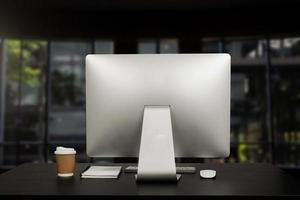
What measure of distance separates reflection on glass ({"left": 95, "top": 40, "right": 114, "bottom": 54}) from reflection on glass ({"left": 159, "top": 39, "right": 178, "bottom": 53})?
70 cm

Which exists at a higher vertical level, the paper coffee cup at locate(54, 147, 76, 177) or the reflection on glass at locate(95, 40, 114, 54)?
the reflection on glass at locate(95, 40, 114, 54)

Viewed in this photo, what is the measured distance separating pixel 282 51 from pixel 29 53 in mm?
3921

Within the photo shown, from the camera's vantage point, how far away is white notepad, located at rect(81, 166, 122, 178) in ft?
4.99

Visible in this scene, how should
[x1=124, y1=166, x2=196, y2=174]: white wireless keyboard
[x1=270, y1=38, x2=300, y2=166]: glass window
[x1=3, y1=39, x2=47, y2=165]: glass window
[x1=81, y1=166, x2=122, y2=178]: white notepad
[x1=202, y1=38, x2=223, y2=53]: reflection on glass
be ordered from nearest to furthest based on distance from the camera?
[x1=81, y1=166, x2=122, y2=178]: white notepad → [x1=124, y1=166, x2=196, y2=174]: white wireless keyboard → [x1=202, y1=38, x2=223, y2=53]: reflection on glass → [x1=270, y1=38, x2=300, y2=166]: glass window → [x1=3, y1=39, x2=47, y2=165]: glass window

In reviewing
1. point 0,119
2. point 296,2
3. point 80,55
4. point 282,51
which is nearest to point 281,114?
point 282,51

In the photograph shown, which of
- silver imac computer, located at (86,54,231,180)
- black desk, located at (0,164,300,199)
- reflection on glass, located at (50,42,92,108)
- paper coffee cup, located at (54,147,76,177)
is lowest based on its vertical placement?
black desk, located at (0,164,300,199)

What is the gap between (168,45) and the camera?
16.8 feet

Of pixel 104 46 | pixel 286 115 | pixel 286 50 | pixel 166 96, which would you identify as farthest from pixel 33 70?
pixel 166 96

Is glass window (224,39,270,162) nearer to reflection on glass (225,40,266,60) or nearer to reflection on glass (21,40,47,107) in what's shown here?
reflection on glass (225,40,266,60)

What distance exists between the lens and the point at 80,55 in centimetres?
564

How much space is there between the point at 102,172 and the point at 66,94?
441cm

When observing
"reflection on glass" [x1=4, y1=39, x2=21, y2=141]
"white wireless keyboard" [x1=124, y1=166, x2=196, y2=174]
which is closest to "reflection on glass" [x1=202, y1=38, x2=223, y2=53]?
"reflection on glass" [x1=4, y1=39, x2=21, y2=141]

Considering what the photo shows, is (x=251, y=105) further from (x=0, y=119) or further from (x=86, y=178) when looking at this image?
(x=86, y=178)

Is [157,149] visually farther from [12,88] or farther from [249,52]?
[12,88]
